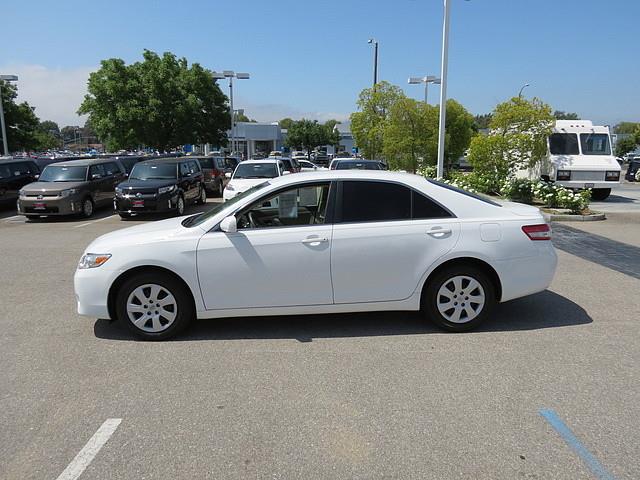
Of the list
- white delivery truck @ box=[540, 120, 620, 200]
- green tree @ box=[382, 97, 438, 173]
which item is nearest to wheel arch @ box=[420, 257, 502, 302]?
white delivery truck @ box=[540, 120, 620, 200]

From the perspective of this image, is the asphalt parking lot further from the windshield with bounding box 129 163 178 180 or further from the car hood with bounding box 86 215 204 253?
the windshield with bounding box 129 163 178 180

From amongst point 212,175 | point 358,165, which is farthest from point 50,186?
point 358,165

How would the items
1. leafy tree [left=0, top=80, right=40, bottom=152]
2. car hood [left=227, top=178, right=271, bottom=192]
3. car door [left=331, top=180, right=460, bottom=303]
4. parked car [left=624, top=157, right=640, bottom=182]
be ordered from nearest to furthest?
car door [left=331, top=180, right=460, bottom=303] < car hood [left=227, top=178, right=271, bottom=192] < parked car [left=624, top=157, right=640, bottom=182] < leafy tree [left=0, top=80, right=40, bottom=152]

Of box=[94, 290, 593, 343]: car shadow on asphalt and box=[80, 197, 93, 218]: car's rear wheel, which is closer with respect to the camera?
box=[94, 290, 593, 343]: car shadow on asphalt

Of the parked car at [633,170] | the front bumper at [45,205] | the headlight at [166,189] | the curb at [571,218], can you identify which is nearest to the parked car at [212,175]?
the headlight at [166,189]

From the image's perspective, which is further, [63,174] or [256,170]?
[63,174]

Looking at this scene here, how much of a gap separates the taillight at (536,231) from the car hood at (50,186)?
42.6ft

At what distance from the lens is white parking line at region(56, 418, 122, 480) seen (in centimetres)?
277

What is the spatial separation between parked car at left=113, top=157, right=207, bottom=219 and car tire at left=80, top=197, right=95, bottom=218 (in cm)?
82

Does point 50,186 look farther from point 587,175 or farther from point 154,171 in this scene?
point 587,175

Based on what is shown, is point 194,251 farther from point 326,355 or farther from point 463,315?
point 463,315

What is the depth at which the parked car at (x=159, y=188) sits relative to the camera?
13.6 metres

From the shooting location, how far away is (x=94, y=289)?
15.1ft

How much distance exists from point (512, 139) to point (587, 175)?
2.90 m
